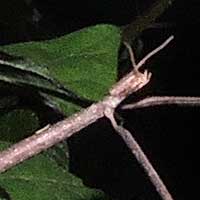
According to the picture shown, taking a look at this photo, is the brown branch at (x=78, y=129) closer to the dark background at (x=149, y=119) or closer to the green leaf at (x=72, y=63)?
the green leaf at (x=72, y=63)

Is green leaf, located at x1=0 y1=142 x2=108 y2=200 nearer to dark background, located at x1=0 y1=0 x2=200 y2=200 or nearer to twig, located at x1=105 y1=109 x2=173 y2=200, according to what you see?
twig, located at x1=105 y1=109 x2=173 y2=200

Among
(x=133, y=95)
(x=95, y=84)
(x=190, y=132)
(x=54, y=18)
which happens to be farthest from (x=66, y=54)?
(x=190, y=132)

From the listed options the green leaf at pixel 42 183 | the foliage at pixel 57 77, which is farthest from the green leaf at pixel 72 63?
the green leaf at pixel 42 183

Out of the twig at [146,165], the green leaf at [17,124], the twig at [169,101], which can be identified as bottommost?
the twig at [146,165]

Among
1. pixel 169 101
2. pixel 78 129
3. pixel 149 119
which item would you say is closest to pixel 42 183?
pixel 78 129

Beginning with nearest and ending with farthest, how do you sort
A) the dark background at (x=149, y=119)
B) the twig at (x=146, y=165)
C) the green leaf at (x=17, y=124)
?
the twig at (x=146, y=165) → the green leaf at (x=17, y=124) → the dark background at (x=149, y=119)

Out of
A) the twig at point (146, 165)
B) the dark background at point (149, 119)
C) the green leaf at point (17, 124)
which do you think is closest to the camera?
the twig at point (146, 165)
